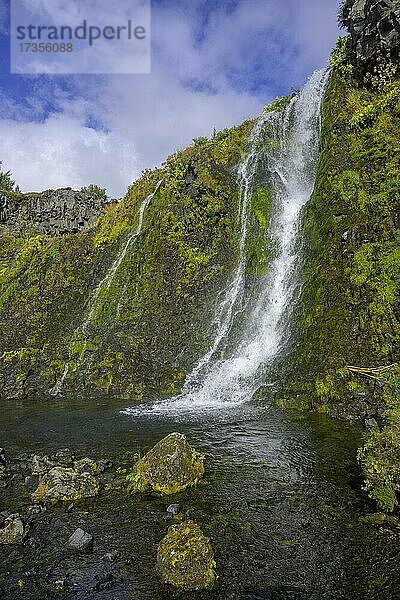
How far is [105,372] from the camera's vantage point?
20.9 metres

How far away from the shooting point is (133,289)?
81.1 ft

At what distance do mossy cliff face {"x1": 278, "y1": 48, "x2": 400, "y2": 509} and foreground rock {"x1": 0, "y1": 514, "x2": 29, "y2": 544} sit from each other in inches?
282

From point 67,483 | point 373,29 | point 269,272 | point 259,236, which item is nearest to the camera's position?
point 67,483

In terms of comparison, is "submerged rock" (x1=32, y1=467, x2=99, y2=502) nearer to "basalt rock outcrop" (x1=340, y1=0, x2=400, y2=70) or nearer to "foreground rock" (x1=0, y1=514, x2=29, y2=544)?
"foreground rock" (x1=0, y1=514, x2=29, y2=544)

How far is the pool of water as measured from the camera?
18.1ft

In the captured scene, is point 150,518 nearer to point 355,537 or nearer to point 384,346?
point 355,537

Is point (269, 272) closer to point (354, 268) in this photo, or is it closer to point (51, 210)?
point (354, 268)

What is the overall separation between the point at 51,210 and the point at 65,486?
36.3m

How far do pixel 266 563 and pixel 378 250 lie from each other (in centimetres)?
1342

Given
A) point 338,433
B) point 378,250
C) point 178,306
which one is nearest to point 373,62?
point 378,250

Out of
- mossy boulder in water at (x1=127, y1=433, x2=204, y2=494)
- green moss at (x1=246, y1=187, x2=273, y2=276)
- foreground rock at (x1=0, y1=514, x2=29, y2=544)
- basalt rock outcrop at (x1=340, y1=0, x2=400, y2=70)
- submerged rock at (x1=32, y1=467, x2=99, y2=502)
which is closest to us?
foreground rock at (x1=0, y1=514, x2=29, y2=544)

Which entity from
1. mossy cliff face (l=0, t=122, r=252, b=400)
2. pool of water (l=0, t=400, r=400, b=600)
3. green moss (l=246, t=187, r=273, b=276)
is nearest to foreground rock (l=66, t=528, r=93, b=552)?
pool of water (l=0, t=400, r=400, b=600)

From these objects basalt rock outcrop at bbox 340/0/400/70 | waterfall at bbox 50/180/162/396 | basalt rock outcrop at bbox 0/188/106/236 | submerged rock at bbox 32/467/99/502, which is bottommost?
submerged rock at bbox 32/467/99/502

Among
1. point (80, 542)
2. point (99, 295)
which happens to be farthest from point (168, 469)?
point (99, 295)
